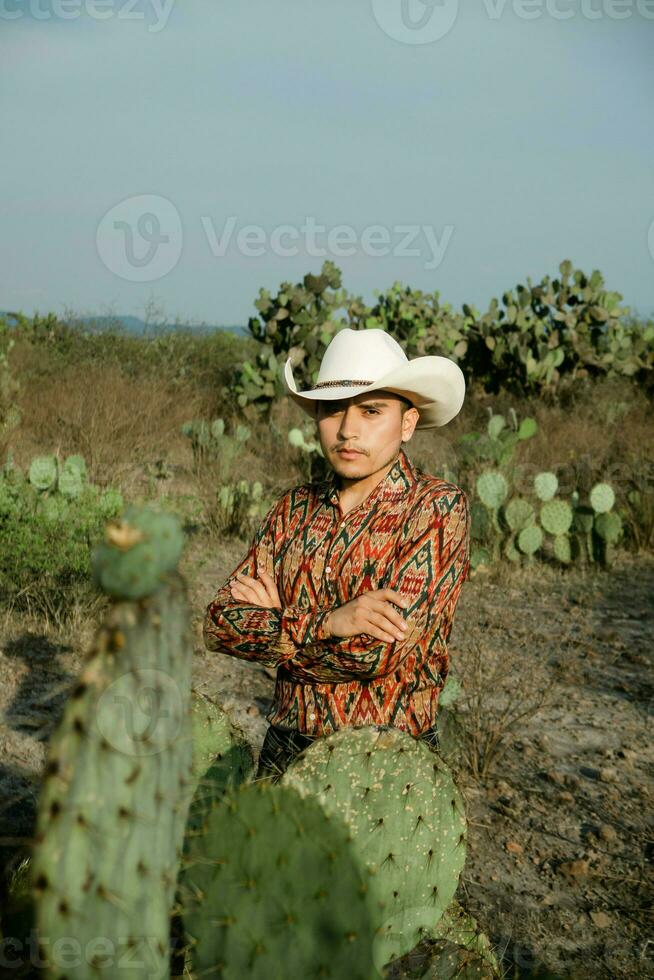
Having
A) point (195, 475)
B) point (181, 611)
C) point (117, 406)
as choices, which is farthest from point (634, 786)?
point (117, 406)

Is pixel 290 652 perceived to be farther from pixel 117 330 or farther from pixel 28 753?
pixel 117 330

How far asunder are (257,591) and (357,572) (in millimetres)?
234

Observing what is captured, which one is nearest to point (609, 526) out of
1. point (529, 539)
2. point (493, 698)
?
point (529, 539)

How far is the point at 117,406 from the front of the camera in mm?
8766

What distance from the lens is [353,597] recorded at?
1.95m

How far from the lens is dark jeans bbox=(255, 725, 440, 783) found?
1.97m

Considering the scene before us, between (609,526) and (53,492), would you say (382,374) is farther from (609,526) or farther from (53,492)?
(609,526)

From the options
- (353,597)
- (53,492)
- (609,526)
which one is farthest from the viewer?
(609,526)

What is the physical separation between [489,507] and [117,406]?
4.05 meters

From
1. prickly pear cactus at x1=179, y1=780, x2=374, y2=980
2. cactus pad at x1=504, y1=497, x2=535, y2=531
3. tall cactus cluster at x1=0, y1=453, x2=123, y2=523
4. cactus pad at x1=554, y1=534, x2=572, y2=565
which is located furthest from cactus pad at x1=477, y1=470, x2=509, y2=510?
prickly pear cactus at x1=179, y1=780, x2=374, y2=980

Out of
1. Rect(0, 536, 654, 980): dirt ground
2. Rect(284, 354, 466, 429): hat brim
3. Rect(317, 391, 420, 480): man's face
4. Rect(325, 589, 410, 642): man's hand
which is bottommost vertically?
Rect(0, 536, 654, 980): dirt ground

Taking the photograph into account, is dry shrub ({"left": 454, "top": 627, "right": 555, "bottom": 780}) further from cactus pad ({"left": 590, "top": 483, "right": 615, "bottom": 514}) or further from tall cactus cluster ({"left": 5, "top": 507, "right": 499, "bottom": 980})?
tall cactus cluster ({"left": 5, "top": 507, "right": 499, "bottom": 980})

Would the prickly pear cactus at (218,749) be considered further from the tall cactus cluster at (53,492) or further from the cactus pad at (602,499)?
the cactus pad at (602,499)

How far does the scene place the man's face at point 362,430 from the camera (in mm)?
1991
